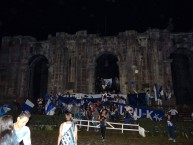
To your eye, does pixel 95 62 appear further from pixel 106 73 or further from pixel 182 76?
pixel 182 76

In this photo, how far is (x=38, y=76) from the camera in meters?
31.6

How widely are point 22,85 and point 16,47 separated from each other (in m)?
5.40

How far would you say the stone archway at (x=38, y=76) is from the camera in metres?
30.5

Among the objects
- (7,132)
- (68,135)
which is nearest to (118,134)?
(68,135)

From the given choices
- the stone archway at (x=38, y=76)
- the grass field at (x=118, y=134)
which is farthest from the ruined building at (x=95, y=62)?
the grass field at (x=118, y=134)

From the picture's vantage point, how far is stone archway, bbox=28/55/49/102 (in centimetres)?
3047

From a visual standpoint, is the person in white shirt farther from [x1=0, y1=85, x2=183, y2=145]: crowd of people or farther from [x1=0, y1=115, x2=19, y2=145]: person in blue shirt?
[x1=0, y1=115, x2=19, y2=145]: person in blue shirt

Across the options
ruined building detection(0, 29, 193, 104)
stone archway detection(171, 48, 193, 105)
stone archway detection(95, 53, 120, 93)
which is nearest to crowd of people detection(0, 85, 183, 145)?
ruined building detection(0, 29, 193, 104)

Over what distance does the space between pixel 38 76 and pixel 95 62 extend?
8766 millimetres

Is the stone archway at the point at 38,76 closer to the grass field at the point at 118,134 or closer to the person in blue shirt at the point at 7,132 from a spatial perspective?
the grass field at the point at 118,134

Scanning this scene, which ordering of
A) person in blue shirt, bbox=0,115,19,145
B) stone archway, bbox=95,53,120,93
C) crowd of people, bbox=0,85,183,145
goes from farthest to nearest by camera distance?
stone archway, bbox=95,53,120,93 < crowd of people, bbox=0,85,183,145 < person in blue shirt, bbox=0,115,19,145

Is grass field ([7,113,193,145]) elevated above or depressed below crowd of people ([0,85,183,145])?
below

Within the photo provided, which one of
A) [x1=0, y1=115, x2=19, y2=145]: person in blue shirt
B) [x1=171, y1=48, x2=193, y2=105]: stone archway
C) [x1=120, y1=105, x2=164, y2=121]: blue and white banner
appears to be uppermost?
[x1=171, y1=48, x2=193, y2=105]: stone archway

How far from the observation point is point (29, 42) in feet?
101
